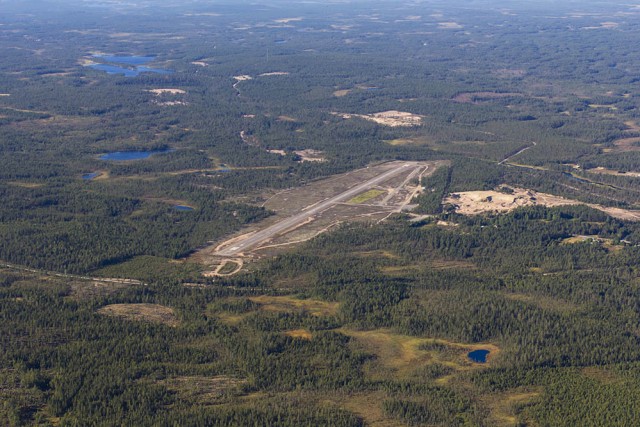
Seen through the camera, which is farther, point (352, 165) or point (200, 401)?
point (352, 165)

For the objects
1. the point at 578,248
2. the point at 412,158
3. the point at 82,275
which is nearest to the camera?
the point at 82,275

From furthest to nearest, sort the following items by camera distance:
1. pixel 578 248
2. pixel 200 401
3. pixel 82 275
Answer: pixel 578 248 → pixel 82 275 → pixel 200 401

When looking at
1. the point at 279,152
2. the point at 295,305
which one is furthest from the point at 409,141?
the point at 295,305

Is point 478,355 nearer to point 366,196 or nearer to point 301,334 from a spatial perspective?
point 301,334

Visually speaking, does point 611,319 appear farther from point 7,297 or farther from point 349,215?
point 7,297

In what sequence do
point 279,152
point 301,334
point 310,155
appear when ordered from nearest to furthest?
point 301,334
point 310,155
point 279,152

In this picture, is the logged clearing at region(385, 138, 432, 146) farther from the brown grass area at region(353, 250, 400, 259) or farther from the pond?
the brown grass area at region(353, 250, 400, 259)

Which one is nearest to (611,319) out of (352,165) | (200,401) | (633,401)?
(633,401)
